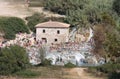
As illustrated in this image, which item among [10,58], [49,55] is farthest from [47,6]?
[10,58]

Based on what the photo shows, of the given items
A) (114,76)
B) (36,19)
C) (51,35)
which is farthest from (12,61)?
(36,19)

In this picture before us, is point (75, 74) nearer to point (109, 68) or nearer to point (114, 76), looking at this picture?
point (109, 68)

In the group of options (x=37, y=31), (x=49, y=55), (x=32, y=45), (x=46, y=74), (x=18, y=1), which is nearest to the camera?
(x=46, y=74)

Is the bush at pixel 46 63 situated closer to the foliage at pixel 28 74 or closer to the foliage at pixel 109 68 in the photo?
the foliage at pixel 28 74

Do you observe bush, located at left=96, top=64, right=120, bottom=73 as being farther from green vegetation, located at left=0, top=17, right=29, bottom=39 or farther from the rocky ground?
green vegetation, located at left=0, top=17, right=29, bottom=39

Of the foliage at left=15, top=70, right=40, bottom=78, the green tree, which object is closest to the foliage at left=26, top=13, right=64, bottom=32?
the green tree

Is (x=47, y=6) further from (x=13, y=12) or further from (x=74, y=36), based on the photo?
(x=74, y=36)
